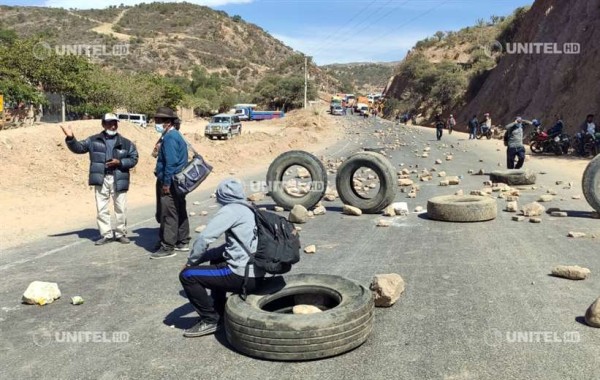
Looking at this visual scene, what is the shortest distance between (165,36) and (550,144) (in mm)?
94833

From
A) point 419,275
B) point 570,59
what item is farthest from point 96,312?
point 570,59

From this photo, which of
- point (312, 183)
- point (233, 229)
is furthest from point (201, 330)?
point (312, 183)

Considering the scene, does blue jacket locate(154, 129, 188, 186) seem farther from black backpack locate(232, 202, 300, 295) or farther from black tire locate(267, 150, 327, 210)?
black tire locate(267, 150, 327, 210)

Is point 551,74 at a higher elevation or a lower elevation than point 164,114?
higher

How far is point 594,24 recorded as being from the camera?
105 ft

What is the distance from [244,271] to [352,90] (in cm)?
13436

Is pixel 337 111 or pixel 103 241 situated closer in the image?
pixel 103 241

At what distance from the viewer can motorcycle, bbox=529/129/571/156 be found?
22.5 metres

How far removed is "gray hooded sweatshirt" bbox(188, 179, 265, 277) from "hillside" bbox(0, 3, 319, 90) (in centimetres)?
8351

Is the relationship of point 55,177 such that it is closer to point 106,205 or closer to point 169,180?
point 106,205

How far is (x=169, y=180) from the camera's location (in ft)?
23.1

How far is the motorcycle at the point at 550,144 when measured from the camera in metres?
22.5

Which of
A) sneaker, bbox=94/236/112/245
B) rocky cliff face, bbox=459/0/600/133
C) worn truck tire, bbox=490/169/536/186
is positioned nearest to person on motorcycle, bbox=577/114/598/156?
rocky cliff face, bbox=459/0/600/133

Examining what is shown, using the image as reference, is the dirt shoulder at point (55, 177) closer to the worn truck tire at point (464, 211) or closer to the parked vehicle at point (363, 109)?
the worn truck tire at point (464, 211)
